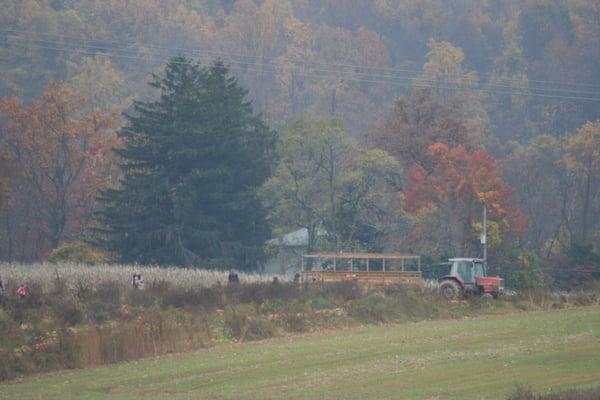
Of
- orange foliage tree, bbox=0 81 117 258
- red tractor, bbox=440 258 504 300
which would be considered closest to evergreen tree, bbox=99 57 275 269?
orange foliage tree, bbox=0 81 117 258

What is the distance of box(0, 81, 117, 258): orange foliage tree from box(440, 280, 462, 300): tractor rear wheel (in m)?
42.0

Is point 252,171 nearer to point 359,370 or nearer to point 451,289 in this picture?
point 451,289

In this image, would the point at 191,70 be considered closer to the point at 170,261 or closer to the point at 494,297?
the point at 170,261

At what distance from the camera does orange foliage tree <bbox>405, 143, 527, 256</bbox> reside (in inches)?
3086

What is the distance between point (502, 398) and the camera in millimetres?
22344

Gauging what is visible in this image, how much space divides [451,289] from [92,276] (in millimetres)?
15913

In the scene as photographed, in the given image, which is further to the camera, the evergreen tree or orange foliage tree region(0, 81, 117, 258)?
orange foliage tree region(0, 81, 117, 258)

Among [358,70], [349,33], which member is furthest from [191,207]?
[349,33]

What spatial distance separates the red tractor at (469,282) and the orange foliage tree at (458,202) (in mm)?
23910

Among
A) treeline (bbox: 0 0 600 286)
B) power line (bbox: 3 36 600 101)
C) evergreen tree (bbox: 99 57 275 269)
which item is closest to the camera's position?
evergreen tree (bbox: 99 57 275 269)

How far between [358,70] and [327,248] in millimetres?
74220

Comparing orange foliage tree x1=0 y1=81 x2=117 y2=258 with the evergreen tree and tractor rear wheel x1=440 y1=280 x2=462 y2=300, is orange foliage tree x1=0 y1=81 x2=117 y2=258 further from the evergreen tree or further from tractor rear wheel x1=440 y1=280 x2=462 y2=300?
tractor rear wheel x1=440 y1=280 x2=462 y2=300

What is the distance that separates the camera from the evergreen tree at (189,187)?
243 ft

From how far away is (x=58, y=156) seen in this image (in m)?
89.9
